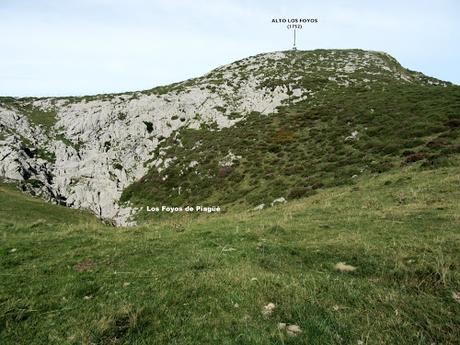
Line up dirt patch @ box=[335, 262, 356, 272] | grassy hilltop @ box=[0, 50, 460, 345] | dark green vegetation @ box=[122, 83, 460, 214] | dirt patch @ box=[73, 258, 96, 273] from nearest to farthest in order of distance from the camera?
grassy hilltop @ box=[0, 50, 460, 345]
dirt patch @ box=[335, 262, 356, 272]
dirt patch @ box=[73, 258, 96, 273]
dark green vegetation @ box=[122, 83, 460, 214]

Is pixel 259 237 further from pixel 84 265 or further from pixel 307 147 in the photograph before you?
pixel 307 147

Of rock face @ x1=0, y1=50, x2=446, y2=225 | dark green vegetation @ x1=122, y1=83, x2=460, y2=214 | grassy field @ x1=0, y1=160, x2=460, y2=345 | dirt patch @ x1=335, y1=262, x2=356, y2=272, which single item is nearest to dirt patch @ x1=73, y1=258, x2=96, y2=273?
grassy field @ x1=0, y1=160, x2=460, y2=345

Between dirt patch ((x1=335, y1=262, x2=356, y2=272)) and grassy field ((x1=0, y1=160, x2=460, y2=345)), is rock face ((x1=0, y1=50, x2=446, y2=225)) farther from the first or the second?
dirt patch ((x1=335, y1=262, x2=356, y2=272))

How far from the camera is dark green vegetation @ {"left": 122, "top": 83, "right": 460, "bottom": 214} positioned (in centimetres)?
4081

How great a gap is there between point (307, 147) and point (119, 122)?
46545 mm

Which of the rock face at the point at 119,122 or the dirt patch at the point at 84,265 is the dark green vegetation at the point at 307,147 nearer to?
the rock face at the point at 119,122

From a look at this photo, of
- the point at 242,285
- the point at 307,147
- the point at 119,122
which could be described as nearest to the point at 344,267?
the point at 242,285

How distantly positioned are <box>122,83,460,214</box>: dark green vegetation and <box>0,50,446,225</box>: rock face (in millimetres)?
4579

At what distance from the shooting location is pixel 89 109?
286 ft

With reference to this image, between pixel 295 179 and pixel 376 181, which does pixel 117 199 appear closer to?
pixel 295 179

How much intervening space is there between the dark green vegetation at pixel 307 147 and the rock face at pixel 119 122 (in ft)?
15.0

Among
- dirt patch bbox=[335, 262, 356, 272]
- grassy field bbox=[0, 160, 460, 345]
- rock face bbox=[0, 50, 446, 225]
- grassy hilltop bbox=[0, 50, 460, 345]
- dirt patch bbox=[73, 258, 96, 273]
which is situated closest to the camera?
grassy field bbox=[0, 160, 460, 345]

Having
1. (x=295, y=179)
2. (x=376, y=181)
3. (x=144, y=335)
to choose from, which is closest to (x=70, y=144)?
(x=295, y=179)

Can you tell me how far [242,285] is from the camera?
10.0 metres
